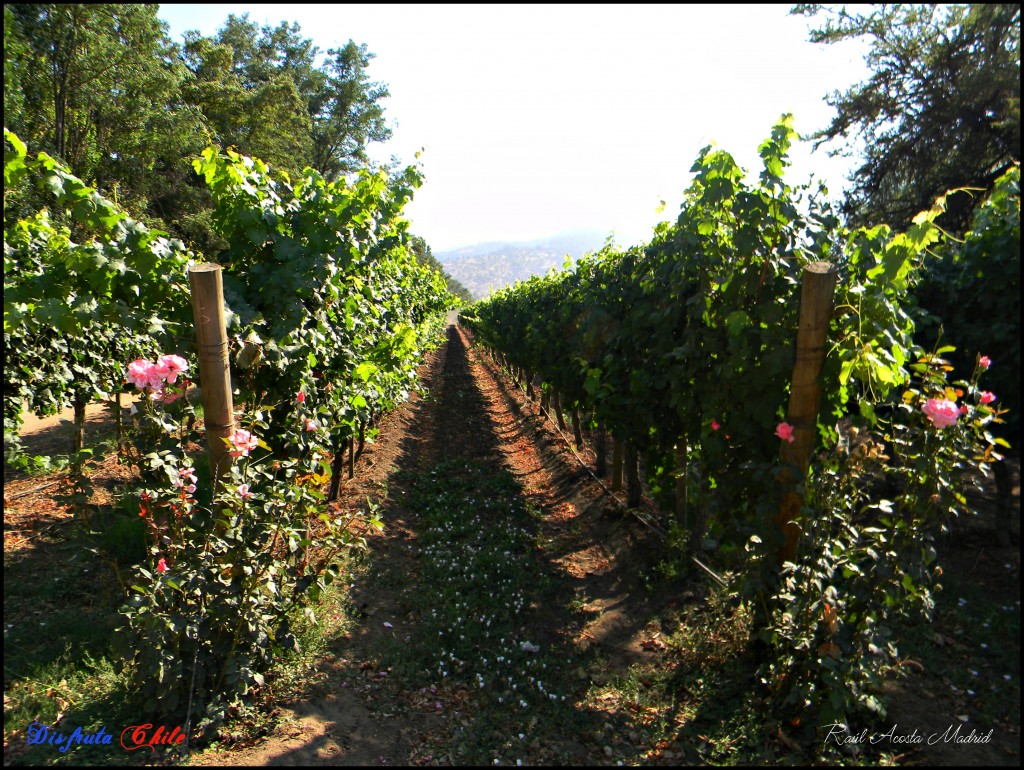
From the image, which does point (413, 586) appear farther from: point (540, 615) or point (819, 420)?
point (819, 420)

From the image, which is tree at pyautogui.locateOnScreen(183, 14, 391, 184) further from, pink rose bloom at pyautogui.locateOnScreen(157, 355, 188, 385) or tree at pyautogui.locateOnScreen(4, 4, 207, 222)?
pink rose bloom at pyautogui.locateOnScreen(157, 355, 188, 385)

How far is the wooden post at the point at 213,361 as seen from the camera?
9.54 ft

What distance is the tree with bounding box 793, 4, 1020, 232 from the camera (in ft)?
36.7

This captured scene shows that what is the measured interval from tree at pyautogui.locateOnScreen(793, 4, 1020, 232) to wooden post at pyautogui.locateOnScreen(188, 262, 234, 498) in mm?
12503

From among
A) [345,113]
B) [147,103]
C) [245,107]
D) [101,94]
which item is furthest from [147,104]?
[345,113]

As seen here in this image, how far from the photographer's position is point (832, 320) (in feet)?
9.93

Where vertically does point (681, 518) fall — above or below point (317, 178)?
below

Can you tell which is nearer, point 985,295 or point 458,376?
point 985,295

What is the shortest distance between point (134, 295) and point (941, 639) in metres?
4.95

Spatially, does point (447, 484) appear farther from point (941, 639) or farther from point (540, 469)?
point (941, 639)

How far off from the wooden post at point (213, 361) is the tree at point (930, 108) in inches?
492

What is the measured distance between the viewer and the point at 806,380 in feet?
9.74

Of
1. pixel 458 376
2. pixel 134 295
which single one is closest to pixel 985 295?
pixel 134 295

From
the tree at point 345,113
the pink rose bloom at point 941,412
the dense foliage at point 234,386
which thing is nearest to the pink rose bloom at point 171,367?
the dense foliage at point 234,386
